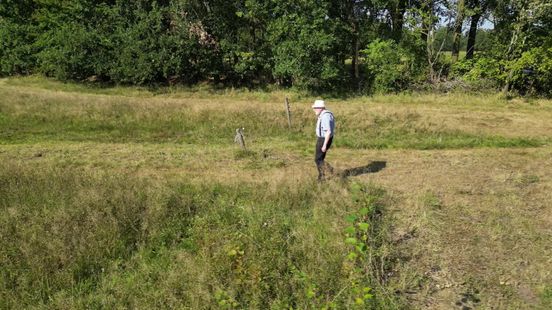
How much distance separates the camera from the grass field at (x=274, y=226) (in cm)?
574

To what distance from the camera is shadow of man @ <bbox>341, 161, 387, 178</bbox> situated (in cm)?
A: 1055

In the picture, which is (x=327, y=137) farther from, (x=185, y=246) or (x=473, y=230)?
(x=185, y=246)

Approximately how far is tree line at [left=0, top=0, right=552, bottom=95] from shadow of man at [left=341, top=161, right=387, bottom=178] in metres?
12.4

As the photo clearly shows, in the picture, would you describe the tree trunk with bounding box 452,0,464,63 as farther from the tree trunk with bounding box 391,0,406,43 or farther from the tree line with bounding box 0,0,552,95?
the tree trunk with bounding box 391,0,406,43

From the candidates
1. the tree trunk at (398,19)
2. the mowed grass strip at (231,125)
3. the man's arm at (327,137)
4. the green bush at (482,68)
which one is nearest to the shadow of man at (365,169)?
the man's arm at (327,137)

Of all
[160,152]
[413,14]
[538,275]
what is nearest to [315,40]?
[413,14]

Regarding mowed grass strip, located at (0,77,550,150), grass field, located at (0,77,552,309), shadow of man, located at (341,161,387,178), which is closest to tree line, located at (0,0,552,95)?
mowed grass strip, located at (0,77,550,150)

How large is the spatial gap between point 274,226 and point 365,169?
4.71 metres

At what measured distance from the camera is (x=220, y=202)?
8172 mm

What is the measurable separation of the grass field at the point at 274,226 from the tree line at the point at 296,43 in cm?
1070

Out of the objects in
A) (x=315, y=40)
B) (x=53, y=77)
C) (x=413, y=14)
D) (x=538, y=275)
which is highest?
(x=413, y=14)

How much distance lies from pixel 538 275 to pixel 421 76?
19974 mm

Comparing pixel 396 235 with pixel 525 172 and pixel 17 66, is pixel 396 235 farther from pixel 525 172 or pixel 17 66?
pixel 17 66

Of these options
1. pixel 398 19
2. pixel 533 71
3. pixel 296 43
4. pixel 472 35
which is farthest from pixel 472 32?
pixel 296 43
